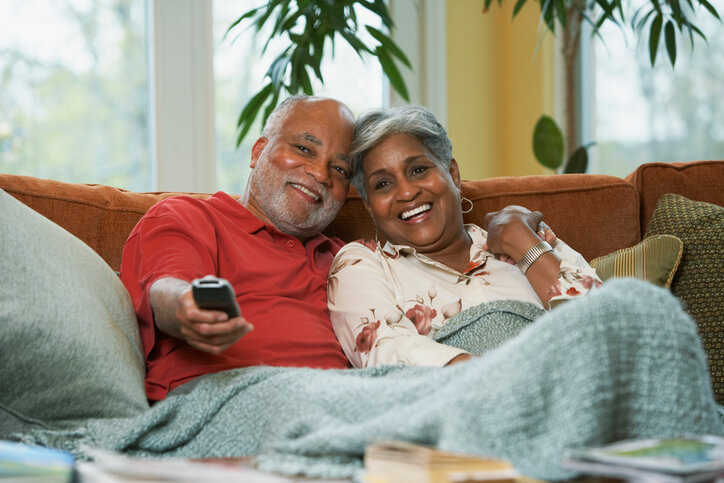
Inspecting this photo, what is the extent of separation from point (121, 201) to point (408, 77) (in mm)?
2003

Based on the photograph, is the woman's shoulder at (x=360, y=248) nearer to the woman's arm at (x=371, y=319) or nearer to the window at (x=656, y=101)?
the woman's arm at (x=371, y=319)

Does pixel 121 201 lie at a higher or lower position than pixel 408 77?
lower

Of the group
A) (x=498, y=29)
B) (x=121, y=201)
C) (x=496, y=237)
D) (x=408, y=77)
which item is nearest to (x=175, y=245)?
(x=121, y=201)

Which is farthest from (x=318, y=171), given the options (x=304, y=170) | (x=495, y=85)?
(x=495, y=85)

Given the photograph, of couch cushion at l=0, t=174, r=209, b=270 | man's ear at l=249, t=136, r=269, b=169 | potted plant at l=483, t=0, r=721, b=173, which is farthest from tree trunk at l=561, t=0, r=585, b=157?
couch cushion at l=0, t=174, r=209, b=270

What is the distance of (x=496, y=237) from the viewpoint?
179 centimetres

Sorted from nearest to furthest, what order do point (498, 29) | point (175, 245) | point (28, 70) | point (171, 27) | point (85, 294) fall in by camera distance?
point (85, 294) → point (175, 245) → point (28, 70) → point (171, 27) → point (498, 29)

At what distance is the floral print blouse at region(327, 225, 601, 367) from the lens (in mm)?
1492

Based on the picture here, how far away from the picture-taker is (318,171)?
1734 millimetres

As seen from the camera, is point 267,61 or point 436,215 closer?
point 436,215

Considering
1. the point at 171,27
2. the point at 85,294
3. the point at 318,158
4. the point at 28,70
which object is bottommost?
the point at 85,294

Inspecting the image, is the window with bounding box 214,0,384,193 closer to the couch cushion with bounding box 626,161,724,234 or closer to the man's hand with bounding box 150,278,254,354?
the couch cushion with bounding box 626,161,724,234

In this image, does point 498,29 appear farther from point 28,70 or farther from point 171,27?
point 28,70

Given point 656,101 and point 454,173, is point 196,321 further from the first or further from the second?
point 656,101
